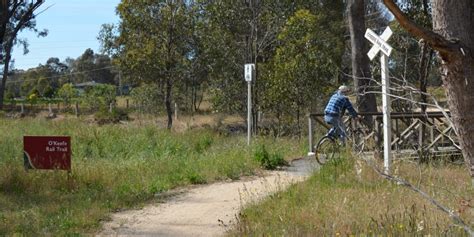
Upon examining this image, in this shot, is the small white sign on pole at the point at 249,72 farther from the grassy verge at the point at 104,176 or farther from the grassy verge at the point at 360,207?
the grassy verge at the point at 360,207

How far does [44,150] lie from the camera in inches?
419

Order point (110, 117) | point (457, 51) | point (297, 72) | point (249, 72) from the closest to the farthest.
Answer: point (457, 51) < point (249, 72) < point (297, 72) < point (110, 117)

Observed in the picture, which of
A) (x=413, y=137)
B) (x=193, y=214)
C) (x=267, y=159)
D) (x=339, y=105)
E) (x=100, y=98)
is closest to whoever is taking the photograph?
(x=193, y=214)

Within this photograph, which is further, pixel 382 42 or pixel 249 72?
pixel 249 72

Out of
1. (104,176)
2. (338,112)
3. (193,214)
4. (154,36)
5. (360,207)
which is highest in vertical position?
Result: (154,36)

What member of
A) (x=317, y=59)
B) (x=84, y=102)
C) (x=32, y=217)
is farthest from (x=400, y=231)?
(x=84, y=102)

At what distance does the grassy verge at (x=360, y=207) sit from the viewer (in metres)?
5.21

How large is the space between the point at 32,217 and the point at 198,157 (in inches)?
265

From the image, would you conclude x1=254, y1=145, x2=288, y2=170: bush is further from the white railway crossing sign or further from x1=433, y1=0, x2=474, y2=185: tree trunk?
x1=433, y1=0, x2=474, y2=185: tree trunk

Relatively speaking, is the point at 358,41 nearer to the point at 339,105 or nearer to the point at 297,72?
the point at 339,105

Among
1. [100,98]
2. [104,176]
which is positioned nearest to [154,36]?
[104,176]

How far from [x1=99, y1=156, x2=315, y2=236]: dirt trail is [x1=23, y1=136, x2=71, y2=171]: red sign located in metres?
2.41

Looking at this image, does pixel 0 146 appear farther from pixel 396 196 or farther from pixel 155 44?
pixel 155 44

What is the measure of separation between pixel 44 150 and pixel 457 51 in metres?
9.15
